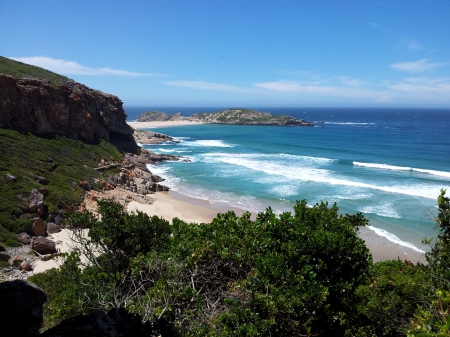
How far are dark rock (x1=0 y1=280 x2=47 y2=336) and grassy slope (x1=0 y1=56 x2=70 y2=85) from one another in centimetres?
3325

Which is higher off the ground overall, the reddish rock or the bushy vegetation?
the bushy vegetation

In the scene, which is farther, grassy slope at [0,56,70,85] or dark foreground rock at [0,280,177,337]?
grassy slope at [0,56,70,85]

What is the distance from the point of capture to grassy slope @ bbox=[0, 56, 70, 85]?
31252 mm

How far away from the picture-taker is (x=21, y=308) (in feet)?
13.3

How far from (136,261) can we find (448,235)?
20.9 feet

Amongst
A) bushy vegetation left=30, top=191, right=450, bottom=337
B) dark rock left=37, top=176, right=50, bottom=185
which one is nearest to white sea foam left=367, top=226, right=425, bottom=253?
bushy vegetation left=30, top=191, right=450, bottom=337

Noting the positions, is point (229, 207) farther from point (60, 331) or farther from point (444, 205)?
point (60, 331)

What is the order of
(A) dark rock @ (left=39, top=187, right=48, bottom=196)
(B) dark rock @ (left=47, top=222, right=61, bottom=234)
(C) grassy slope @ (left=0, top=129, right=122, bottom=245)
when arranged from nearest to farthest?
(C) grassy slope @ (left=0, top=129, right=122, bottom=245), (B) dark rock @ (left=47, top=222, right=61, bottom=234), (A) dark rock @ (left=39, top=187, right=48, bottom=196)

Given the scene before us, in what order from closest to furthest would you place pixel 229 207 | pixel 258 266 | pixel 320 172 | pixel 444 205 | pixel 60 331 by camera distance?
pixel 60 331, pixel 444 205, pixel 258 266, pixel 229 207, pixel 320 172

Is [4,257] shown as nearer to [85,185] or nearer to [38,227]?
[38,227]

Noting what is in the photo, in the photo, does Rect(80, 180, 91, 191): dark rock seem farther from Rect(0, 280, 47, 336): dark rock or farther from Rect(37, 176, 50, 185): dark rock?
Rect(0, 280, 47, 336): dark rock

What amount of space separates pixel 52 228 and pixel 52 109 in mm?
18413

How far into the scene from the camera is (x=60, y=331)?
12.0 feet

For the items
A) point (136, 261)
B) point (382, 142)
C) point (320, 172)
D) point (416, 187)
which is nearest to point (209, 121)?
point (382, 142)
